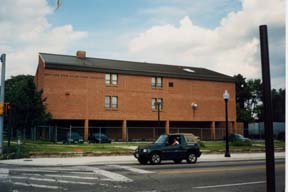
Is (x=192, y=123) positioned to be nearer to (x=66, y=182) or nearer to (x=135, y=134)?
(x=135, y=134)

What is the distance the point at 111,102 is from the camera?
155ft

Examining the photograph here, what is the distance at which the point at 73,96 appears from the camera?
44688 millimetres

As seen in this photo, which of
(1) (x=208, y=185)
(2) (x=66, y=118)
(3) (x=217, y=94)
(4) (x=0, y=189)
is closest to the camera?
(4) (x=0, y=189)

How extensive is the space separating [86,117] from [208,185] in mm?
35431

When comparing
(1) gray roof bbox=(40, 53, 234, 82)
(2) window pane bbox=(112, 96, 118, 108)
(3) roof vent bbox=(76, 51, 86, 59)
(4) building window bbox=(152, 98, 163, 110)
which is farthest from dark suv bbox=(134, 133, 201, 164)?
(3) roof vent bbox=(76, 51, 86, 59)

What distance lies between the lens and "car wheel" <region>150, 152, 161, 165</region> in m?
18.5

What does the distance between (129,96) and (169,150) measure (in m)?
29.5

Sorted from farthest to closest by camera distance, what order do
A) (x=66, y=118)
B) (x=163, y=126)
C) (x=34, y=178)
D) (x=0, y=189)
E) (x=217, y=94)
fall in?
(x=217, y=94)
(x=163, y=126)
(x=66, y=118)
(x=34, y=178)
(x=0, y=189)

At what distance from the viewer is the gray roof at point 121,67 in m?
44.5

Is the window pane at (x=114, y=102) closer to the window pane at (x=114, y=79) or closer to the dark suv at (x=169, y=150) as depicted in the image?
the window pane at (x=114, y=79)

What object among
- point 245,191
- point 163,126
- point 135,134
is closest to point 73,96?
point 135,134

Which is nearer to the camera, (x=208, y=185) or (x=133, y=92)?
(x=208, y=185)

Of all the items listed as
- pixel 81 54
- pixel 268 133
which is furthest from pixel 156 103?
pixel 268 133

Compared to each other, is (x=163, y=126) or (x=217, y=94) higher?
(x=217, y=94)
